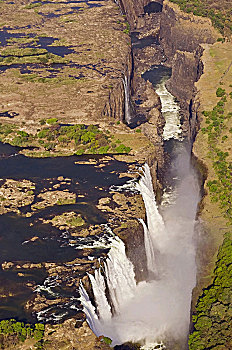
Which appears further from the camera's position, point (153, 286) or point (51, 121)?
point (51, 121)

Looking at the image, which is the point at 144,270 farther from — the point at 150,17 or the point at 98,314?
the point at 150,17

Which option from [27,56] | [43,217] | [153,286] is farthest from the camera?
[27,56]

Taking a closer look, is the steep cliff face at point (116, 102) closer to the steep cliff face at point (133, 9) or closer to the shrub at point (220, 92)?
the shrub at point (220, 92)

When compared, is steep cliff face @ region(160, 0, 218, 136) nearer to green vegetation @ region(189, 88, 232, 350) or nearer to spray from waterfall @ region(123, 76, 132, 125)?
spray from waterfall @ region(123, 76, 132, 125)

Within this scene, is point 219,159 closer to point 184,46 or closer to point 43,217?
point 43,217

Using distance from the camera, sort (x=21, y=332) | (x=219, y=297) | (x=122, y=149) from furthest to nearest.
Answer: (x=122, y=149), (x=219, y=297), (x=21, y=332)

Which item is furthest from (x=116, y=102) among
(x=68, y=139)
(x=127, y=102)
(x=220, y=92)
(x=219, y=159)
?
(x=219, y=159)
